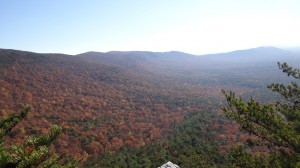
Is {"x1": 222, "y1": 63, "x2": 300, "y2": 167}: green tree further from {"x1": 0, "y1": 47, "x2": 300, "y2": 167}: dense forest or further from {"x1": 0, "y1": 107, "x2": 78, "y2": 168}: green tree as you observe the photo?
{"x1": 0, "y1": 107, "x2": 78, "y2": 168}: green tree

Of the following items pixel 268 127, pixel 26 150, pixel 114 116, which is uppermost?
pixel 26 150

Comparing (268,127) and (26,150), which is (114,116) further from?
(26,150)

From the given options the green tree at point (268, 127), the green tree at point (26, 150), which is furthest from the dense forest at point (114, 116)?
the green tree at point (26, 150)

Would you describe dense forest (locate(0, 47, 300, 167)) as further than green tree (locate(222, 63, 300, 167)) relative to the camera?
Yes

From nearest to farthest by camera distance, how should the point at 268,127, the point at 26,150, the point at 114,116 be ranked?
the point at 26,150 < the point at 268,127 < the point at 114,116

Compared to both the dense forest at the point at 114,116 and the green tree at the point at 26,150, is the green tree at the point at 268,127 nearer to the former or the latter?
the dense forest at the point at 114,116

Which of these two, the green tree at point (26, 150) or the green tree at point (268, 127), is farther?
the green tree at point (268, 127)

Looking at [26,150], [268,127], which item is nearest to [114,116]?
[268,127]

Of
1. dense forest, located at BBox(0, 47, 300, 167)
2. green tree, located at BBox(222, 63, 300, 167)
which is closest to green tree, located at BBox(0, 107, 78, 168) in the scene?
green tree, located at BBox(222, 63, 300, 167)
